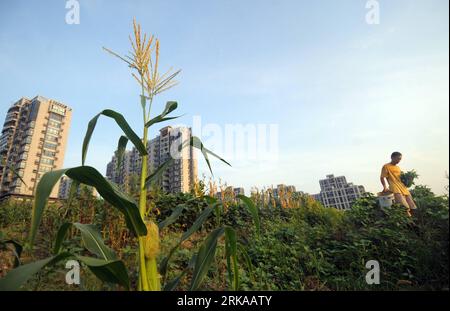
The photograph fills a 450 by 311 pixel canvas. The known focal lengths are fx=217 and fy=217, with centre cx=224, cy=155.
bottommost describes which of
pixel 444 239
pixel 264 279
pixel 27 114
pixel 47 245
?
pixel 264 279

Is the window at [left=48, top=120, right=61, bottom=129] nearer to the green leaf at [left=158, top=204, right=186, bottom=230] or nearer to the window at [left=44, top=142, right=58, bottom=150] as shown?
the window at [left=44, top=142, right=58, bottom=150]

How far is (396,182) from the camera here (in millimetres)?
4797

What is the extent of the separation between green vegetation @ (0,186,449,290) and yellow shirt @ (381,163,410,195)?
1.49ft

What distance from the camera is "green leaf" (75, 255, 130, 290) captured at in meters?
1.08

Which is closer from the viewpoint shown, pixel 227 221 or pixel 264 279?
pixel 264 279

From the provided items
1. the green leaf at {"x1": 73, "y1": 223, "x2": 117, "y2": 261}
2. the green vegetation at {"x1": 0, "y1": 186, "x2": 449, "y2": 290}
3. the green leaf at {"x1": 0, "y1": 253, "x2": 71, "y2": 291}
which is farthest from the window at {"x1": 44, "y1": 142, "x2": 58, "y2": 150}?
the green leaf at {"x1": 0, "y1": 253, "x2": 71, "y2": 291}

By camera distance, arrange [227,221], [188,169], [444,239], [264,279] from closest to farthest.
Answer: [444,239] → [264,279] → [227,221] → [188,169]

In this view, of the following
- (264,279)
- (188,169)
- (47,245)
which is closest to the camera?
(264,279)

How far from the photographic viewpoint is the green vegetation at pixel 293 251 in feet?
8.23
